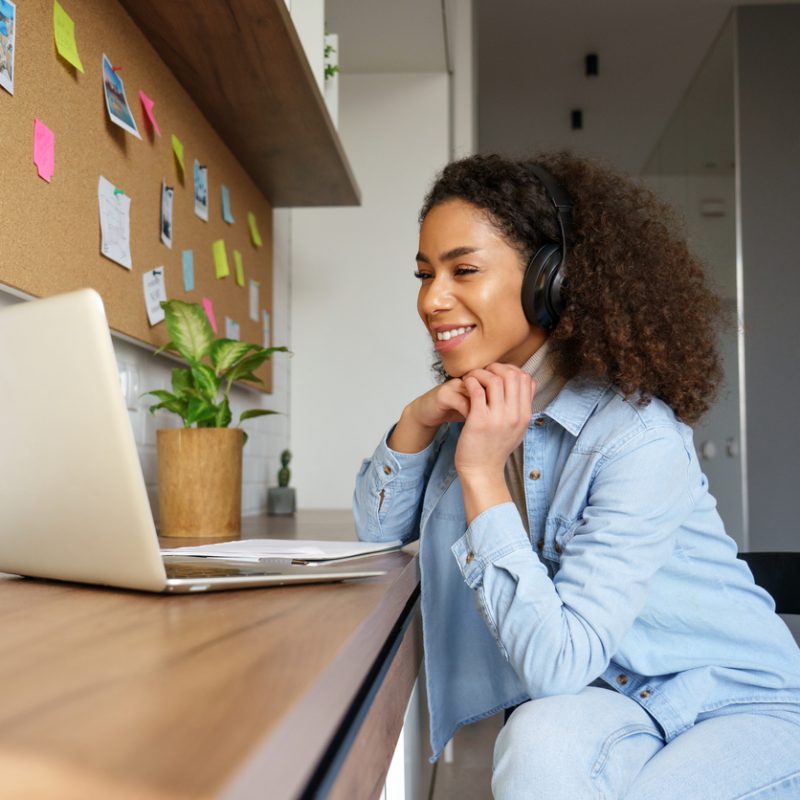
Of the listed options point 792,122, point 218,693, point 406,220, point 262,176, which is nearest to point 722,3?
point 792,122

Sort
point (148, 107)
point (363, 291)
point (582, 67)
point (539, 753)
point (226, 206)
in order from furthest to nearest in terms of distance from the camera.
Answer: point (582, 67)
point (363, 291)
point (226, 206)
point (148, 107)
point (539, 753)

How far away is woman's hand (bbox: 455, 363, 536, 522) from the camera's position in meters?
0.96

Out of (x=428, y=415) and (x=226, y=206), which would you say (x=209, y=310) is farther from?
(x=428, y=415)

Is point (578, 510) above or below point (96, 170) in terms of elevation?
below

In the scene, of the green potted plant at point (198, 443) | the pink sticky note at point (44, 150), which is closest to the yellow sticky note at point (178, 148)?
the green potted plant at point (198, 443)

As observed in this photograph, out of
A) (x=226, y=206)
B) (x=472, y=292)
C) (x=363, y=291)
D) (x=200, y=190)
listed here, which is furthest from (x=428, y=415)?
(x=363, y=291)

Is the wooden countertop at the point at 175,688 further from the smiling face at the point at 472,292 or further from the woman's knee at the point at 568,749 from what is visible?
the smiling face at the point at 472,292

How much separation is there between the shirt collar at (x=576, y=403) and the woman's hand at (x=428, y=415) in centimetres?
11

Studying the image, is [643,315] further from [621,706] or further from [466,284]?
[621,706]

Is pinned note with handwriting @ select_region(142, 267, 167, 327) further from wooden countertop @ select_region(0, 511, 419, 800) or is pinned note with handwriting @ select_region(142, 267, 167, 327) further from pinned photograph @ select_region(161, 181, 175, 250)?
wooden countertop @ select_region(0, 511, 419, 800)

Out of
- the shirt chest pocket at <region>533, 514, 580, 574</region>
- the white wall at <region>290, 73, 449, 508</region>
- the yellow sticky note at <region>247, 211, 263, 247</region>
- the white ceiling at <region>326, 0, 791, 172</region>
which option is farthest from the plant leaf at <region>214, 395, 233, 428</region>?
the white ceiling at <region>326, 0, 791, 172</region>

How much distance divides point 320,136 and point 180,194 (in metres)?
0.37

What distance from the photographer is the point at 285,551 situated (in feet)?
3.12

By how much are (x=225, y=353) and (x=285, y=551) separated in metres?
0.66
